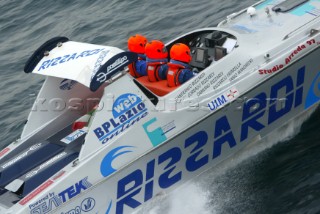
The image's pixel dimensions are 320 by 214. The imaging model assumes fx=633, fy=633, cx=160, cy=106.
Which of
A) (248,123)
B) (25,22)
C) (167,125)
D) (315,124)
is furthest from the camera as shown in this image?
(25,22)

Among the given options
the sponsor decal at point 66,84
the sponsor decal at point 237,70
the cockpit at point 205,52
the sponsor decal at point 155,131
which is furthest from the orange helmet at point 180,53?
the sponsor decal at point 66,84

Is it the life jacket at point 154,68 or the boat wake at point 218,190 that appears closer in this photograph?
the boat wake at point 218,190

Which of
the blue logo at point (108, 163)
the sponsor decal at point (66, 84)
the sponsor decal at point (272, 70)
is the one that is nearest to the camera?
the blue logo at point (108, 163)

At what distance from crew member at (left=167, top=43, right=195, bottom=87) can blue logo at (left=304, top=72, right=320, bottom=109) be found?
2.24 m

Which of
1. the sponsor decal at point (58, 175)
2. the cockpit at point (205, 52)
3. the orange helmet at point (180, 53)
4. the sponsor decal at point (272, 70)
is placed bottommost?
the sponsor decal at point (272, 70)

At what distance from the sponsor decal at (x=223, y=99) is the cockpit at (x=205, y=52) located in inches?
28.4

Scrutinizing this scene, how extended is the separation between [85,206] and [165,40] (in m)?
7.41

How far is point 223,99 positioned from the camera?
10.3 meters

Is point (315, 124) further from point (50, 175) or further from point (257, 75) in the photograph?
point (50, 175)

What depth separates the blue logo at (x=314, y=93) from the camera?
11.2 meters

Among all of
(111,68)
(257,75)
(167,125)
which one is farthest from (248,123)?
(111,68)

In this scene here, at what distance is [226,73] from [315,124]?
2.22 m

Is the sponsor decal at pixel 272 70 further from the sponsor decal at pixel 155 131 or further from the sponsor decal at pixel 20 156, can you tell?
the sponsor decal at pixel 20 156

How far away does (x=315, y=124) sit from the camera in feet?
37.9
